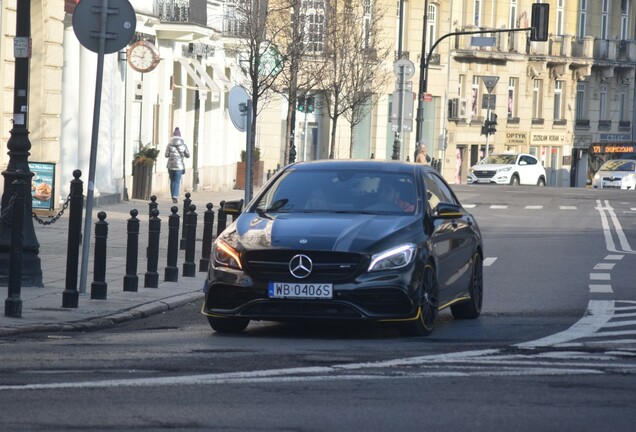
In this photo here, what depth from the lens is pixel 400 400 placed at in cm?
890

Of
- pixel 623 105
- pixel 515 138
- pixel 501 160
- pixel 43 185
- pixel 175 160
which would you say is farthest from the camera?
pixel 623 105

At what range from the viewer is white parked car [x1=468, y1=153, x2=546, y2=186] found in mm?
67688

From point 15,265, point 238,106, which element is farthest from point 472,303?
point 238,106

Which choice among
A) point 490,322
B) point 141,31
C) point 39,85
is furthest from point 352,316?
point 141,31

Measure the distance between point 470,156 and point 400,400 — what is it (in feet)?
238

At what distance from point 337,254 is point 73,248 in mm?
3342

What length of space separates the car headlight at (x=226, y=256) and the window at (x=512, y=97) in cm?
7194

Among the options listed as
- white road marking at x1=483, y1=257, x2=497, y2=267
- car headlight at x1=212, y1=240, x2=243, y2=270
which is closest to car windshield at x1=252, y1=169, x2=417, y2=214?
car headlight at x1=212, y1=240, x2=243, y2=270

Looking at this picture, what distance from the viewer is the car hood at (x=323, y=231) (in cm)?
1220

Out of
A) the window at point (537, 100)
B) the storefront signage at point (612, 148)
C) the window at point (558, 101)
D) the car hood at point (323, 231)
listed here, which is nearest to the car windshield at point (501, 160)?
the storefront signage at point (612, 148)

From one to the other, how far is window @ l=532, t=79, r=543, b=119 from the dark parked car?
73.1 metres

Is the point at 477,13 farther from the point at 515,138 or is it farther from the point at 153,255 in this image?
the point at 153,255

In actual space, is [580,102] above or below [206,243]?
above

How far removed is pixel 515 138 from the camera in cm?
8356
